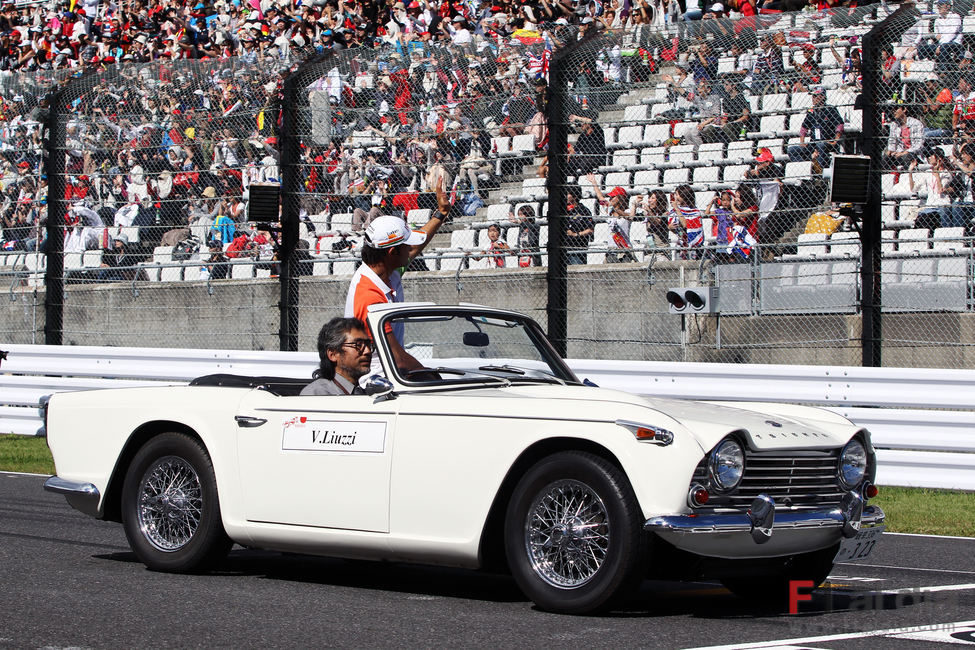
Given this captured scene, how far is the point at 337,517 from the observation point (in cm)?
589

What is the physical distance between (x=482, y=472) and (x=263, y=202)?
27.2 feet

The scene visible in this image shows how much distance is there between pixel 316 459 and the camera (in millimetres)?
5980

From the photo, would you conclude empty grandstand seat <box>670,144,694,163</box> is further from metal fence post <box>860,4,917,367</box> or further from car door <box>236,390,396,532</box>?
car door <box>236,390,396,532</box>

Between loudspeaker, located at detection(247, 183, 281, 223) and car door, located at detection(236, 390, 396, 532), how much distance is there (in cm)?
715

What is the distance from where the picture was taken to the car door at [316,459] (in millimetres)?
5812

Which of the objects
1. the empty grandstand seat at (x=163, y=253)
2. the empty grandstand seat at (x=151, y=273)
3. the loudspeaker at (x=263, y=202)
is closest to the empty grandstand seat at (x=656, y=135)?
the loudspeaker at (x=263, y=202)

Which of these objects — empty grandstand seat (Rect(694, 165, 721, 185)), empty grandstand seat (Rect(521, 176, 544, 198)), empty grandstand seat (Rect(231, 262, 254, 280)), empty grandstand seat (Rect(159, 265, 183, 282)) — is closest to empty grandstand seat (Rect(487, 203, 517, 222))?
empty grandstand seat (Rect(521, 176, 544, 198))

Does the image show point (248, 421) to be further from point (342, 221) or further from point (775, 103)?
point (775, 103)

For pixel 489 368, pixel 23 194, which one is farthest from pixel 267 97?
pixel 489 368

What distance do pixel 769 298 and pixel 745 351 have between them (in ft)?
1.81

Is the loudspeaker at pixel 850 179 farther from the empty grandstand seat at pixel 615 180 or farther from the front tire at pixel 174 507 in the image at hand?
the front tire at pixel 174 507

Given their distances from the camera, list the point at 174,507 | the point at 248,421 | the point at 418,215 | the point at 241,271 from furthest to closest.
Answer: the point at 241,271 → the point at 418,215 → the point at 174,507 → the point at 248,421

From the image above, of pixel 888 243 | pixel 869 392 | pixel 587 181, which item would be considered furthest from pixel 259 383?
pixel 888 243

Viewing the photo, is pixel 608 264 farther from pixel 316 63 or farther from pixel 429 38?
pixel 429 38
